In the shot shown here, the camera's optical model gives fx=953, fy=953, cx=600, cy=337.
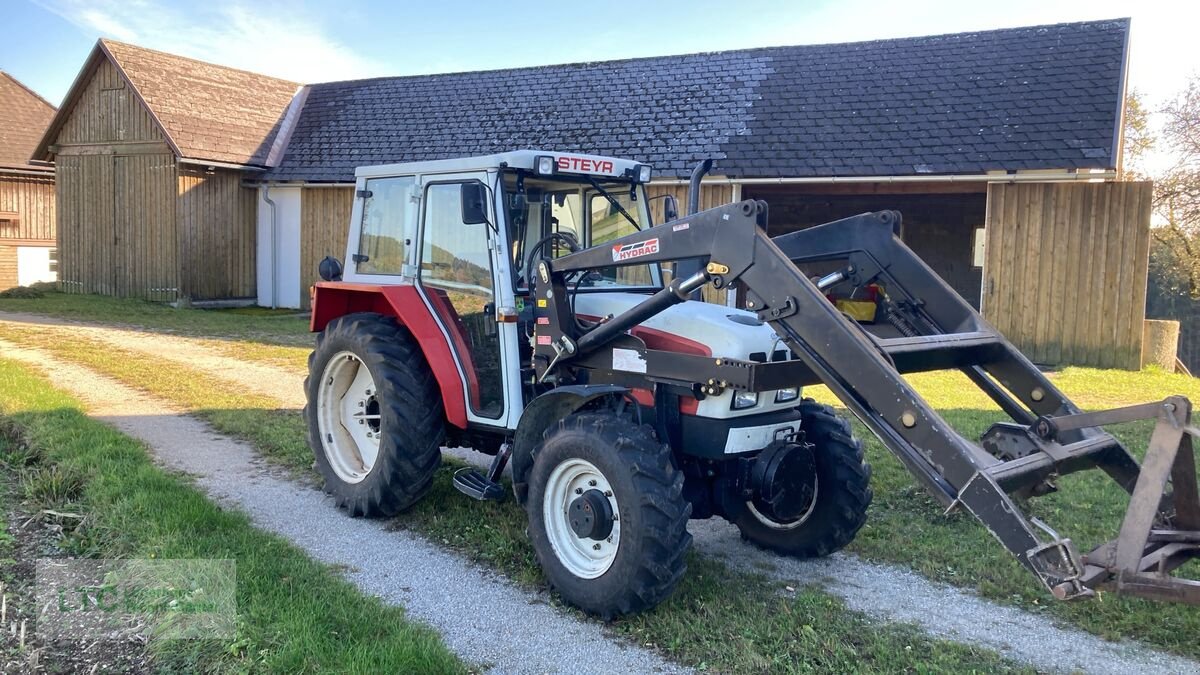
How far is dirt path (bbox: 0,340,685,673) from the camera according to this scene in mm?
4023

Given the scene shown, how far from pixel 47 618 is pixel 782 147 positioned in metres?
13.6

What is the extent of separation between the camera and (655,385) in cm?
479

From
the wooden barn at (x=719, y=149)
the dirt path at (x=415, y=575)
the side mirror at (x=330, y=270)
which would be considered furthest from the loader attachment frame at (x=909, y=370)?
the wooden barn at (x=719, y=149)

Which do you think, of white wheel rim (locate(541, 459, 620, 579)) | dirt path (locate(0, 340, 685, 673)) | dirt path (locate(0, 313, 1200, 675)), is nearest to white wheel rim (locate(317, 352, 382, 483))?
dirt path (locate(0, 340, 685, 673))

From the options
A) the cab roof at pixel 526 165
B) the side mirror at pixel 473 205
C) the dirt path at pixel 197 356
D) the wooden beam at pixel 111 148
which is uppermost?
the wooden beam at pixel 111 148

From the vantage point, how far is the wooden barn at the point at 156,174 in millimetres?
19859

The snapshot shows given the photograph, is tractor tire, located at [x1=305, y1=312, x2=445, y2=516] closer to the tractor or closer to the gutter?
the tractor

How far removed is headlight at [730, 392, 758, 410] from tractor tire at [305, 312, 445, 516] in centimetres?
195

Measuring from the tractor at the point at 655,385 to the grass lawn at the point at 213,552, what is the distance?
845 millimetres

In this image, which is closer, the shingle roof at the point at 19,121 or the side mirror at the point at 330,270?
the side mirror at the point at 330,270

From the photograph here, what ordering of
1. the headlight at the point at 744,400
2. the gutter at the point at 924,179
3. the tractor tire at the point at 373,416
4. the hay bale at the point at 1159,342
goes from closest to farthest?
the headlight at the point at 744,400
the tractor tire at the point at 373,416
the gutter at the point at 924,179
the hay bale at the point at 1159,342

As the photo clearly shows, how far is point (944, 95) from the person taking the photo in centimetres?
1562

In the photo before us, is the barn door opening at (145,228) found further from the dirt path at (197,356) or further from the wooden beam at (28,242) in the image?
the wooden beam at (28,242)

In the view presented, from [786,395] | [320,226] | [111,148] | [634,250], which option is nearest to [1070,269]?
[786,395]
